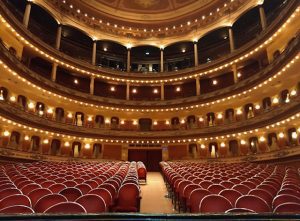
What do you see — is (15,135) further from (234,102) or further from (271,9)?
(271,9)

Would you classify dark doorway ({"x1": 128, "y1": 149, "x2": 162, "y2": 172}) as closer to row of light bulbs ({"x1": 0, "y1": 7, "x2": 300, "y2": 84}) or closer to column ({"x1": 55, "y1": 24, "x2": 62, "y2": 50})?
row of light bulbs ({"x1": 0, "y1": 7, "x2": 300, "y2": 84})

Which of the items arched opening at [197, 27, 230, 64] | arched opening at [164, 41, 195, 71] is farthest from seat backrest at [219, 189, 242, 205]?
arched opening at [164, 41, 195, 71]

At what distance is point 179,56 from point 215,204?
33.1 metres

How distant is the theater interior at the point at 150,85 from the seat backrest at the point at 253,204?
375 inches

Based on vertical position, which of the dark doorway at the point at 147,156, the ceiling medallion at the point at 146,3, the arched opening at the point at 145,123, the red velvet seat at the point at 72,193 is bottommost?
the red velvet seat at the point at 72,193

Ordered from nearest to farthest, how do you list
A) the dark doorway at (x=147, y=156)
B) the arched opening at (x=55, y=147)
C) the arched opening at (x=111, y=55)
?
the arched opening at (x=55, y=147) < the dark doorway at (x=147, y=156) < the arched opening at (x=111, y=55)

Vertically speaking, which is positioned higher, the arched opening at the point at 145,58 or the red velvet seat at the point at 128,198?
the arched opening at the point at 145,58

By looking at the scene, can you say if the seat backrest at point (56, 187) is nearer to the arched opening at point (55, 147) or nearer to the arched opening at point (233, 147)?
the arched opening at point (55, 147)

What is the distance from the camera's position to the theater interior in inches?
755

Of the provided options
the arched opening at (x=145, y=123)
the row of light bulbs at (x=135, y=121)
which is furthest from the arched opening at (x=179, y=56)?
the row of light bulbs at (x=135, y=121)

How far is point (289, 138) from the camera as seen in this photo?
64.3 feet

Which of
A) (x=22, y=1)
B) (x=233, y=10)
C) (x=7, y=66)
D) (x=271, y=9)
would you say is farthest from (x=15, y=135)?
(x=271, y=9)

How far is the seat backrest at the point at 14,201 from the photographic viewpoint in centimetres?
388

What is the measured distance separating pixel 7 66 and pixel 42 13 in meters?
13.2
